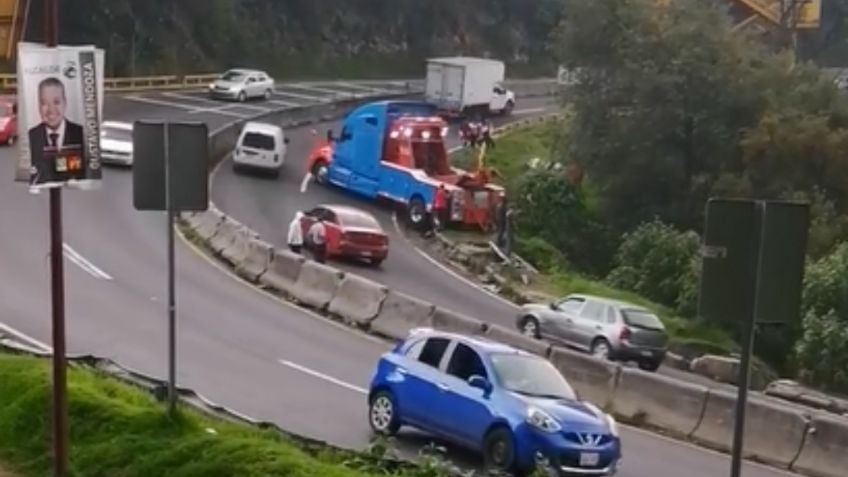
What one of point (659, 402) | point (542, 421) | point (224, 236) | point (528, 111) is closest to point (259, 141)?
point (224, 236)

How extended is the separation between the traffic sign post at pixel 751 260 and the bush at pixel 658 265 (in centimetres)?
3423

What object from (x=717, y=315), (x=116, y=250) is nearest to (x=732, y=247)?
(x=717, y=315)

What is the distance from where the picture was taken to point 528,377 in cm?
1764

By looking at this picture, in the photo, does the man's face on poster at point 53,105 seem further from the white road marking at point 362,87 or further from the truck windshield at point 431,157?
the white road marking at point 362,87

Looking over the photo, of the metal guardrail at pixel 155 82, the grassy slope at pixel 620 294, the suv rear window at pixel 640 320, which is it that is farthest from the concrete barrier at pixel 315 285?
the metal guardrail at pixel 155 82

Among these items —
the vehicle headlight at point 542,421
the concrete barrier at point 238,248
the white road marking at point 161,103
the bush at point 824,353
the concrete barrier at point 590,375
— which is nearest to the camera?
the vehicle headlight at point 542,421

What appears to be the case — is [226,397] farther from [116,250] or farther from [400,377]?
[116,250]

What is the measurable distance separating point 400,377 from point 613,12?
39999 mm

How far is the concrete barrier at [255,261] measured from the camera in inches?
1239

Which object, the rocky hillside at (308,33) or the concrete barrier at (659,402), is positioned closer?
the concrete barrier at (659,402)

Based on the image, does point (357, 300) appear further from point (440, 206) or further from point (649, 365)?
point (440, 206)

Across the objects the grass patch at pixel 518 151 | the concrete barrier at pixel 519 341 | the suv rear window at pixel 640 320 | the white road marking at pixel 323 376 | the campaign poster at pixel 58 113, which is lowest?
the grass patch at pixel 518 151

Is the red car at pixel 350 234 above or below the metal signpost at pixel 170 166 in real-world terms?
below

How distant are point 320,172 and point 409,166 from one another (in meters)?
4.61
